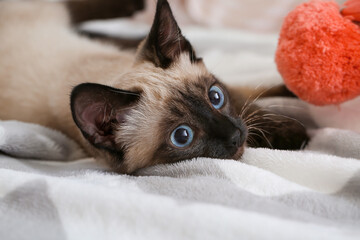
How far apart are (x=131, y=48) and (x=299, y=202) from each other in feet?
5.09

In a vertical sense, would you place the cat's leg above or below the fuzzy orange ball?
below

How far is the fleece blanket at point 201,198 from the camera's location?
64 centimetres

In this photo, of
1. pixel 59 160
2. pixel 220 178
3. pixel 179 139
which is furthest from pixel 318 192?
pixel 59 160

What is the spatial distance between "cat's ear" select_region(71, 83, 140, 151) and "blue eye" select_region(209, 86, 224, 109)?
0.24m

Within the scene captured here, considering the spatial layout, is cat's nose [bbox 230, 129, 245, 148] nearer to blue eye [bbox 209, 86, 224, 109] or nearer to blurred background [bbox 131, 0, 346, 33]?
blue eye [bbox 209, 86, 224, 109]

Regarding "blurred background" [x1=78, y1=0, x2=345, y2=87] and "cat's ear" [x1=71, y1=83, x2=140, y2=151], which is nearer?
"cat's ear" [x1=71, y1=83, x2=140, y2=151]

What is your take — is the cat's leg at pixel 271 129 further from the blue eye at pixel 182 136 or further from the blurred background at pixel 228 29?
the blurred background at pixel 228 29

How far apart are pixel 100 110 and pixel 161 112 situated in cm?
19

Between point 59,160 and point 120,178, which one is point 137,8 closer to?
point 59,160

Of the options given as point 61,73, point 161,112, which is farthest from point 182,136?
point 61,73

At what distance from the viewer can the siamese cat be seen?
0.95m

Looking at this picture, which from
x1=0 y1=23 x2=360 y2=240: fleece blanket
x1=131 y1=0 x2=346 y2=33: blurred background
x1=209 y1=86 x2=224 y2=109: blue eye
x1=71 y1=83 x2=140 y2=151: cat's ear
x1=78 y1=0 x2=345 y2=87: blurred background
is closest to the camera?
x1=0 y1=23 x2=360 y2=240: fleece blanket

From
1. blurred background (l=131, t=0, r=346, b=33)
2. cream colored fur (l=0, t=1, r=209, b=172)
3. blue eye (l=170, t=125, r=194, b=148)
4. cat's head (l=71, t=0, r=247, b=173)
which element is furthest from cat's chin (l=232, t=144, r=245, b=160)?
blurred background (l=131, t=0, r=346, b=33)

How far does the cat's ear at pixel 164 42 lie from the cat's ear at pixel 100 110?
0.61ft
